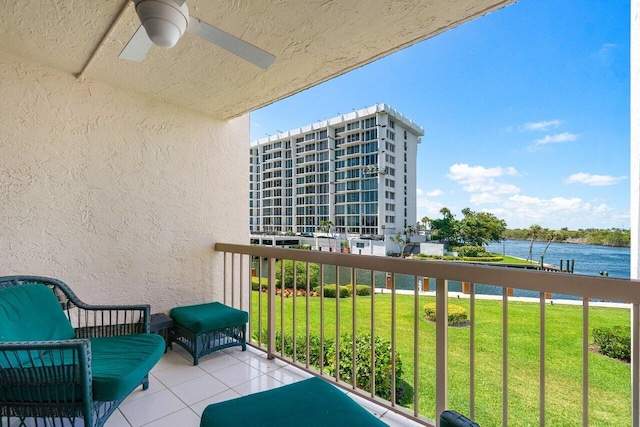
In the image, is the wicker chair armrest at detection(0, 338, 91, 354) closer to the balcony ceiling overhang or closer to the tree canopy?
the balcony ceiling overhang

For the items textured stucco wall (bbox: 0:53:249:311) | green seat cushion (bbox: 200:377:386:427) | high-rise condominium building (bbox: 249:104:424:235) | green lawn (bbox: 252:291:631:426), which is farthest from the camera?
high-rise condominium building (bbox: 249:104:424:235)

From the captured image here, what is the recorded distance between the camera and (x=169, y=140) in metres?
3.12

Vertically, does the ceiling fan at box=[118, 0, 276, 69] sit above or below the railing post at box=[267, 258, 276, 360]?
above

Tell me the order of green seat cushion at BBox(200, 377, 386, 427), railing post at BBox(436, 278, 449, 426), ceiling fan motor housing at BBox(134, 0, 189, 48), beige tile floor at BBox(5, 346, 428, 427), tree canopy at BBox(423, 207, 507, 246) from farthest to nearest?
tree canopy at BBox(423, 207, 507, 246) < beige tile floor at BBox(5, 346, 428, 427) < railing post at BBox(436, 278, 449, 426) < ceiling fan motor housing at BBox(134, 0, 189, 48) < green seat cushion at BBox(200, 377, 386, 427)

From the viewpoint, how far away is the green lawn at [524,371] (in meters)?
4.06

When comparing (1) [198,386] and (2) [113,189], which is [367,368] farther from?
(2) [113,189]

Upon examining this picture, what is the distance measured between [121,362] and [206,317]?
95 centimetres

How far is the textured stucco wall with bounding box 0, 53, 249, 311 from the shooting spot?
2.31 m

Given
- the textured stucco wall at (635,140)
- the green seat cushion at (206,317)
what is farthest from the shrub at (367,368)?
the textured stucco wall at (635,140)

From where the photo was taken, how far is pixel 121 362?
170 cm

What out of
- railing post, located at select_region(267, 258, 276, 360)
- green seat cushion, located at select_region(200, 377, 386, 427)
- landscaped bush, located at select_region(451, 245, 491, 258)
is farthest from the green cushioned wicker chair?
landscaped bush, located at select_region(451, 245, 491, 258)

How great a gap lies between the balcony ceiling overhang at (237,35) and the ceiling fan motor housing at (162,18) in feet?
1.14

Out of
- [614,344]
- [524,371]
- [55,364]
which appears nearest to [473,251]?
[614,344]

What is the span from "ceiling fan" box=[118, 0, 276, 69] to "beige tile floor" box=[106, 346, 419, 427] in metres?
2.17
